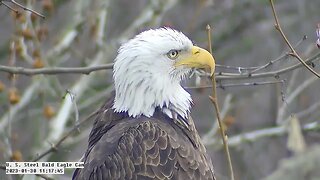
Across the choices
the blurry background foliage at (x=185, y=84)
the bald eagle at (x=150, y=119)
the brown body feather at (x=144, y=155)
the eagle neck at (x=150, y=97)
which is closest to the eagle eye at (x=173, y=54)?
the bald eagle at (x=150, y=119)

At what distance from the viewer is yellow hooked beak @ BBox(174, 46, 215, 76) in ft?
17.8

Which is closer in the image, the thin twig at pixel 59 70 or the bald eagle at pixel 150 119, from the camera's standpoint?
the bald eagle at pixel 150 119

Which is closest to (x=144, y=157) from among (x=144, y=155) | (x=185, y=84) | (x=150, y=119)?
(x=144, y=155)

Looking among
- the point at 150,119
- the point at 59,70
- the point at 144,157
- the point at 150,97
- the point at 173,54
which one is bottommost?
the point at 144,157

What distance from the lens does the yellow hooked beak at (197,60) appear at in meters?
5.42

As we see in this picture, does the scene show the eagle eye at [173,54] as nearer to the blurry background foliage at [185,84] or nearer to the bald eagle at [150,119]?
the bald eagle at [150,119]

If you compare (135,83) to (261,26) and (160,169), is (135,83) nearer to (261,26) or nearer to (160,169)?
(160,169)

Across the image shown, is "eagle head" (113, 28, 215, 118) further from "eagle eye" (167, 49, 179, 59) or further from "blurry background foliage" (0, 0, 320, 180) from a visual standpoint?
"blurry background foliage" (0, 0, 320, 180)

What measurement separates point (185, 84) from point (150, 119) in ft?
2.73

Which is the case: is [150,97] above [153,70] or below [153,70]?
below

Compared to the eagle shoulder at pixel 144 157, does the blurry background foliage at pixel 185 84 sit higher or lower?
higher

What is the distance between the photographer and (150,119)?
5.45m

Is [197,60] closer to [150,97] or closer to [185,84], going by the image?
[150,97]

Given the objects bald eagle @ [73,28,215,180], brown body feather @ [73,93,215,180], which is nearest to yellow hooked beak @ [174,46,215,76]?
bald eagle @ [73,28,215,180]
